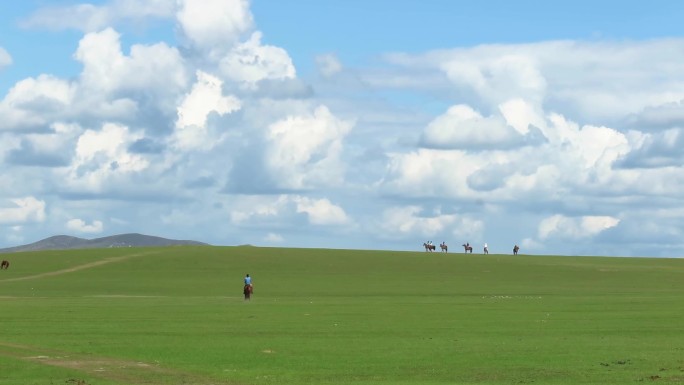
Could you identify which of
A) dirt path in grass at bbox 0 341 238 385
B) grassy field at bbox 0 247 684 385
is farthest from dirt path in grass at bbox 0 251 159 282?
dirt path in grass at bbox 0 341 238 385

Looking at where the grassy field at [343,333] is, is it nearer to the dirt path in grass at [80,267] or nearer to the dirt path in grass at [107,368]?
the dirt path in grass at [107,368]

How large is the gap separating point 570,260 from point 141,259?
4695 cm

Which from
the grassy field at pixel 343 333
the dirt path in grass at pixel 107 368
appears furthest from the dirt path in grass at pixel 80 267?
the dirt path in grass at pixel 107 368

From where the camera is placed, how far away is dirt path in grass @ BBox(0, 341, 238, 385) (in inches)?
1073

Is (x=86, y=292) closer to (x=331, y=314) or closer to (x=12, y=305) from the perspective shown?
(x=12, y=305)

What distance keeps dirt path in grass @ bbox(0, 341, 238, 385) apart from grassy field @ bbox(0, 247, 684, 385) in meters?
0.05

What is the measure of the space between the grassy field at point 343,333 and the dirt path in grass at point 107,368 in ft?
0.17

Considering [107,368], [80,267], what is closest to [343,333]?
[107,368]

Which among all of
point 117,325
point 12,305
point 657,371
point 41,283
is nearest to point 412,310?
point 117,325

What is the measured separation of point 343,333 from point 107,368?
468 inches

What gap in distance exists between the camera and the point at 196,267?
351ft

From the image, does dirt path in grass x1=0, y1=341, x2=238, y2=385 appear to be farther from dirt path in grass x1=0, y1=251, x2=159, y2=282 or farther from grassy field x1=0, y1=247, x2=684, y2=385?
dirt path in grass x1=0, y1=251, x2=159, y2=282

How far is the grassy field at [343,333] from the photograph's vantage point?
93.1 ft

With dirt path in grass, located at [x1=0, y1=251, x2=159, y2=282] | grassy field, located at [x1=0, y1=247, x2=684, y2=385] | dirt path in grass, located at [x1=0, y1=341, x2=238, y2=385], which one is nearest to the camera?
dirt path in grass, located at [x1=0, y1=341, x2=238, y2=385]
